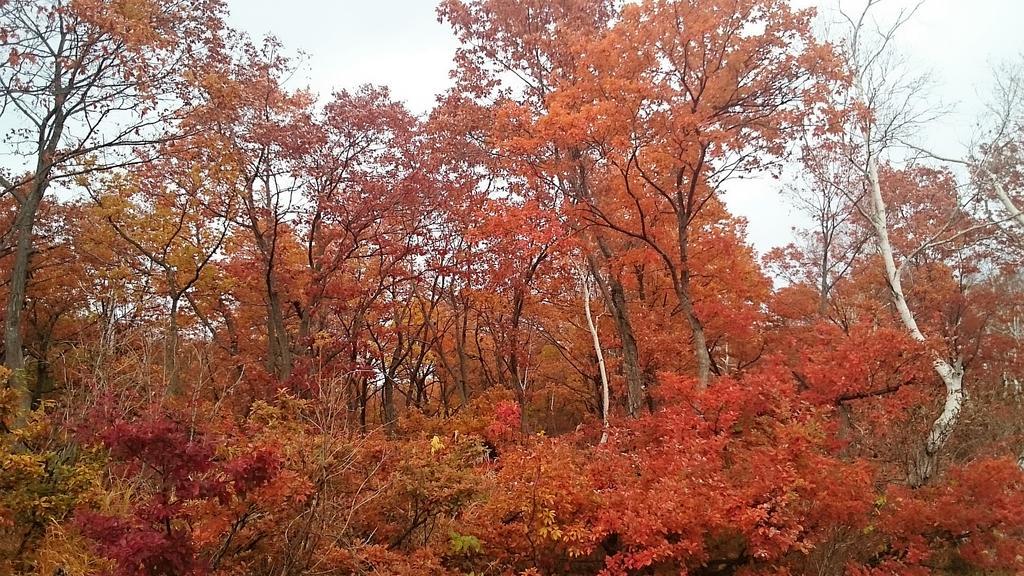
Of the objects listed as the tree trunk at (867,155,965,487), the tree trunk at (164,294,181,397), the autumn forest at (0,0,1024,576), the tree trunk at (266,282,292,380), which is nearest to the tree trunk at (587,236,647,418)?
the autumn forest at (0,0,1024,576)

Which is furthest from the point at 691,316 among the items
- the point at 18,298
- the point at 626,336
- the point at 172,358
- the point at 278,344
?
the point at 18,298

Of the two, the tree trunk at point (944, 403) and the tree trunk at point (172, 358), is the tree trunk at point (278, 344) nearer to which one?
the tree trunk at point (172, 358)

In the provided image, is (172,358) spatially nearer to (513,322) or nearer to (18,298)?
(18,298)

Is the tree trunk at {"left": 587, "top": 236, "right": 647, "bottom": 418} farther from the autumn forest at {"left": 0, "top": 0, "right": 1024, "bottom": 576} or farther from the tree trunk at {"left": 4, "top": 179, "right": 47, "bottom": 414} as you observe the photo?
the tree trunk at {"left": 4, "top": 179, "right": 47, "bottom": 414}

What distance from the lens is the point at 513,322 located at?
51.5 feet

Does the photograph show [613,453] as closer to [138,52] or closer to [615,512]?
[615,512]

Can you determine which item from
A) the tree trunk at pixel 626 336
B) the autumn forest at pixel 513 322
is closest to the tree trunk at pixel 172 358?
the autumn forest at pixel 513 322

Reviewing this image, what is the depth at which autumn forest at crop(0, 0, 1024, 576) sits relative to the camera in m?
5.40

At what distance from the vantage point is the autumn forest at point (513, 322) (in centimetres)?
540

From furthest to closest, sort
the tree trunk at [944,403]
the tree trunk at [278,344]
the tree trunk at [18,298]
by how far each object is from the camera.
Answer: the tree trunk at [278,344], the tree trunk at [18,298], the tree trunk at [944,403]

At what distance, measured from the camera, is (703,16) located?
937cm

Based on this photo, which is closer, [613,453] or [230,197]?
[613,453]

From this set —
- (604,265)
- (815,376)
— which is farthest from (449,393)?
(815,376)

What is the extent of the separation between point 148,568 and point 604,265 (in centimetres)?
981
